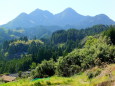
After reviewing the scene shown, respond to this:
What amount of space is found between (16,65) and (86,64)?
96.6 m

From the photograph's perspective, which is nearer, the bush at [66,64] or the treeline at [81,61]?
the treeline at [81,61]

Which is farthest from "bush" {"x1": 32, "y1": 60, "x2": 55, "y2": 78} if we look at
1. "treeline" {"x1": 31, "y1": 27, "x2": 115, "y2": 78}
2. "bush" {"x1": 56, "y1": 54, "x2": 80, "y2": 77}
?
"bush" {"x1": 56, "y1": 54, "x2": 80, "y2": 77}

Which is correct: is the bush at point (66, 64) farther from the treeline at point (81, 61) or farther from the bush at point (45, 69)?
the bush at point (45, 69)

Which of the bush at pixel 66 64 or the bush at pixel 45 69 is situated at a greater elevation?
the bush at pixel 66 64

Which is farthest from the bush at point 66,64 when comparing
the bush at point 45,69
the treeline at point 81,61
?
the bush at point 45,69

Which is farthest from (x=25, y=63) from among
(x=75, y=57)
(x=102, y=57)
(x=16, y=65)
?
(x=102, y=57)

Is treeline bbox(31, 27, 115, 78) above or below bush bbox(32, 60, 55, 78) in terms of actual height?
above

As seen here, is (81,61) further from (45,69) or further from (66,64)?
(45,69)

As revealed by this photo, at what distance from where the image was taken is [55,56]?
412ft

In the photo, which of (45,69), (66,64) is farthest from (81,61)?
(45,69)

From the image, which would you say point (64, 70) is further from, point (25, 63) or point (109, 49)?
point (25, 63)

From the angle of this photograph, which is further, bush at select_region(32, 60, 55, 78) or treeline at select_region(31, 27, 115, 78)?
bush at select_region(32, 60, 55, 78)

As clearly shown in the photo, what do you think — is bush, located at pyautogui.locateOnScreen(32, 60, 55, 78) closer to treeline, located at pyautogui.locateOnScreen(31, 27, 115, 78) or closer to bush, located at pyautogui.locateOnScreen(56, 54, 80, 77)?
treeline, located at pyautogui.locateOnScreen(31, 27, 115, 78)

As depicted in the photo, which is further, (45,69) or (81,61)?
(45,69)
